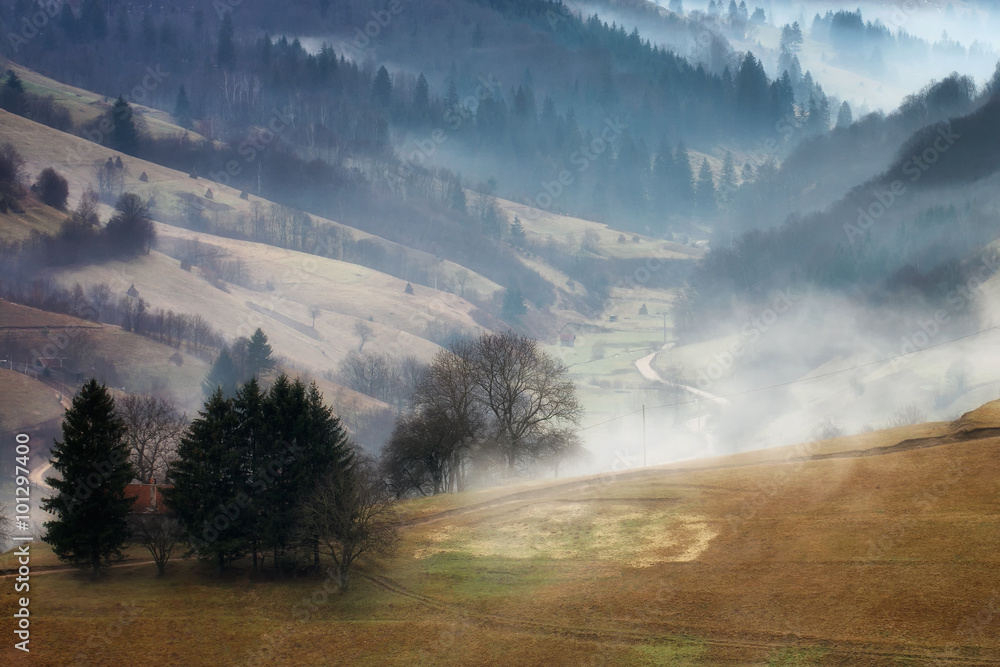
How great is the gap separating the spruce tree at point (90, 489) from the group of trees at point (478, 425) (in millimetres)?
30419

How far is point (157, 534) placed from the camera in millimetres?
54750

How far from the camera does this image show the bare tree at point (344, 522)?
180 ft

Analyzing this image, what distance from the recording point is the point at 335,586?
5459cm

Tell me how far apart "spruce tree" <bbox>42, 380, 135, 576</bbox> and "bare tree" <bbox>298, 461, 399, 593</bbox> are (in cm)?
1127

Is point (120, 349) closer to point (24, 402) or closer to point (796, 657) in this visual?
point (24, 402)

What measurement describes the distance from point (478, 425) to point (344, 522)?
33.8m

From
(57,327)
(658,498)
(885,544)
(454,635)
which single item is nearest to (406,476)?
(658,498)

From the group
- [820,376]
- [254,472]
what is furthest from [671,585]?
[820,376]

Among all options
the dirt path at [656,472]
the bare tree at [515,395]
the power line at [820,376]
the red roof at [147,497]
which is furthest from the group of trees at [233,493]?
the power line at [820,376]

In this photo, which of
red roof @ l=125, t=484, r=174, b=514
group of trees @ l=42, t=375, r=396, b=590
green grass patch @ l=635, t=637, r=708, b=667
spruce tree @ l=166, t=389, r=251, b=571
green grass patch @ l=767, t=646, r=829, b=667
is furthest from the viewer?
red roof @ l=125, t=484, r=174, b=514

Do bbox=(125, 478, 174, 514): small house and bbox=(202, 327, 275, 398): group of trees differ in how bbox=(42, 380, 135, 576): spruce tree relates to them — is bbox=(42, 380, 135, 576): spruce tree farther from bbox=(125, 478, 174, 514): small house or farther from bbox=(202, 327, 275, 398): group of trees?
bbox=(202, 327, 275, 398): group of trees

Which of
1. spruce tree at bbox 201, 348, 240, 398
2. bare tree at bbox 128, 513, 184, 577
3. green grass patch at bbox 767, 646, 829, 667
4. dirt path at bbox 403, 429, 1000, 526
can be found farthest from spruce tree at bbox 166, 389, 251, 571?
spruce tree at bbox 201, 348, 240, 398

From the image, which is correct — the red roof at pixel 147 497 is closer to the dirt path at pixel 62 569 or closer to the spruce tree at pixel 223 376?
the dirt path at pixel 62 569

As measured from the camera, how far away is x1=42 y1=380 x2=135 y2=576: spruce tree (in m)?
53.5
